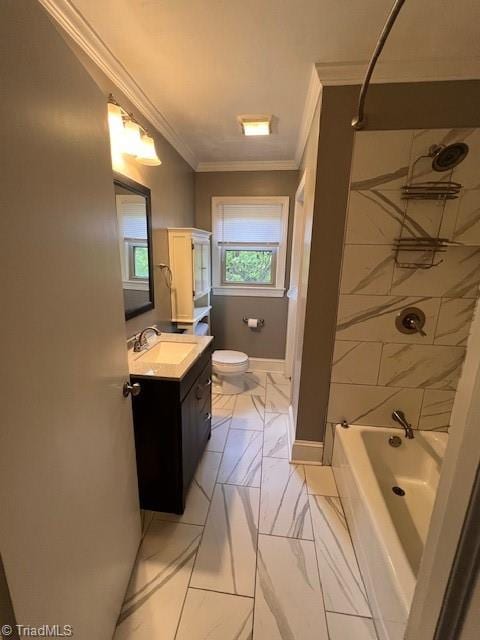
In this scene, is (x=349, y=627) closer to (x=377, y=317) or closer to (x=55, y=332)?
(x=377, y=317)

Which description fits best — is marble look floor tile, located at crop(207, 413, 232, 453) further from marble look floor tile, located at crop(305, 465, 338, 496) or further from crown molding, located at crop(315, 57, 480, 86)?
crown molding, located at crop(315, 57, 480, 86)

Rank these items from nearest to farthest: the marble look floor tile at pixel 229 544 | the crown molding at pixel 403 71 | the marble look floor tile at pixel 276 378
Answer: the marble look floor tile at pixel 229 544, the crown molding at pixel 403 71, the marble look floor tile at pixel 276 378

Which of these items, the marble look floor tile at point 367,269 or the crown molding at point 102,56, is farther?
the marble look floor tile at point 367,269

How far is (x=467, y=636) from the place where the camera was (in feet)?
1.43

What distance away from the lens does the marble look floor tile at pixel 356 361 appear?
1.79m

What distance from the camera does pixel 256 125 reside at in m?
2.14

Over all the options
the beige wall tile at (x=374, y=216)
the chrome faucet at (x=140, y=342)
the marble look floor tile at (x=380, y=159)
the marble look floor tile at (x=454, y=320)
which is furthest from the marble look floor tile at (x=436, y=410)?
the chrome faucet at (x=140, y=342)

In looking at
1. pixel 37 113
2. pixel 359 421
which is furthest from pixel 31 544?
pixel 359 421

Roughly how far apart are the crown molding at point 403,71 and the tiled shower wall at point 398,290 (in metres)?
0.25

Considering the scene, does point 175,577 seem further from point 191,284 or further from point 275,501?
point 191,284

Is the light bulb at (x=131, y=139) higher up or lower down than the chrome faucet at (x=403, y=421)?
higher up

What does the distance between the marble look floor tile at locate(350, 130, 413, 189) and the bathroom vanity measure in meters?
1.39

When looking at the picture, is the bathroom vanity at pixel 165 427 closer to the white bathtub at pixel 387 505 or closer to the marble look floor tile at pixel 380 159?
the white bathtub at pixel 387 505

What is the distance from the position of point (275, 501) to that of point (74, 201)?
1793 millimetres
